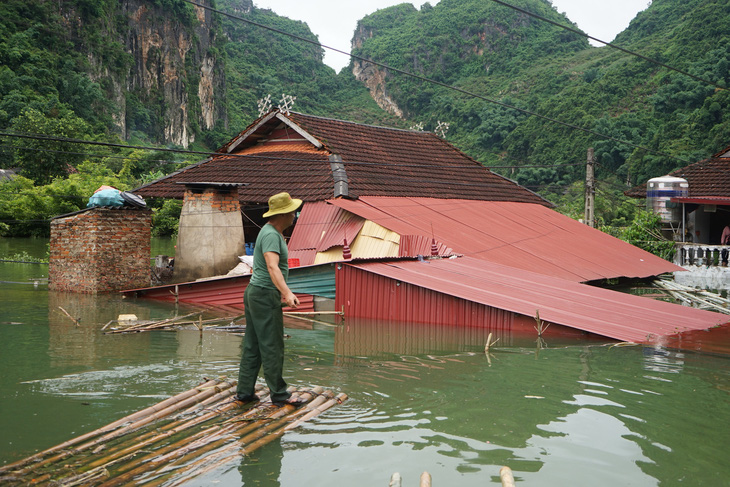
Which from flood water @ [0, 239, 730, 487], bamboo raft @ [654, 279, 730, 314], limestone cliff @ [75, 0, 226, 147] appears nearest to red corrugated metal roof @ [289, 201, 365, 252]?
flood water @ [0, 239, 730, 487]

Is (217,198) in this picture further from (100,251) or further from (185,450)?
(185,450)

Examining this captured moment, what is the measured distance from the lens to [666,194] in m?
21.7

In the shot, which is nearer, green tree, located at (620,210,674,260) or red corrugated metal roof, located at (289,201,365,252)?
red corrugated metal roof, located at (289,201,365,252)

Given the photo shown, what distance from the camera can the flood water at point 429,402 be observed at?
4547 mm

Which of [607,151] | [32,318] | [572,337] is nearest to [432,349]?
[572,337]

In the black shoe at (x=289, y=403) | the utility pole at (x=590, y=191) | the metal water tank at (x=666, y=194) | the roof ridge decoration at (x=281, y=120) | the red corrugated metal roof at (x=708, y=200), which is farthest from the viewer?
the utility pole at (x=590, y=191)

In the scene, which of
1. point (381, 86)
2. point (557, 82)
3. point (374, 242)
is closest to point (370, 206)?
point (374, 242)

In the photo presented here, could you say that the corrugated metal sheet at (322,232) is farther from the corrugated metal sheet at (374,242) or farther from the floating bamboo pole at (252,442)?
the floating bamboo pole at (252,442)

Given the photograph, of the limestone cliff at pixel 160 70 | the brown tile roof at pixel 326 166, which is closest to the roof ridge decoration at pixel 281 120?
the brown tile roof at pixel 326 166

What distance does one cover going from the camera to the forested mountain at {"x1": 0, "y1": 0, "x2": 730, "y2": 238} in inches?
1599

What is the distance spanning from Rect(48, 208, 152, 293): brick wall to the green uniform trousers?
9898 millimetres

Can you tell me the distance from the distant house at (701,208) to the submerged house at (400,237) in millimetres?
2952

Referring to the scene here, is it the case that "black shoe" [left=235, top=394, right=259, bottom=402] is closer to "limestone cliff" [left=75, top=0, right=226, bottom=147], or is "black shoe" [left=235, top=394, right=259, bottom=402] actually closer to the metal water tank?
the metal water tank

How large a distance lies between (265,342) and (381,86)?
304 feet
